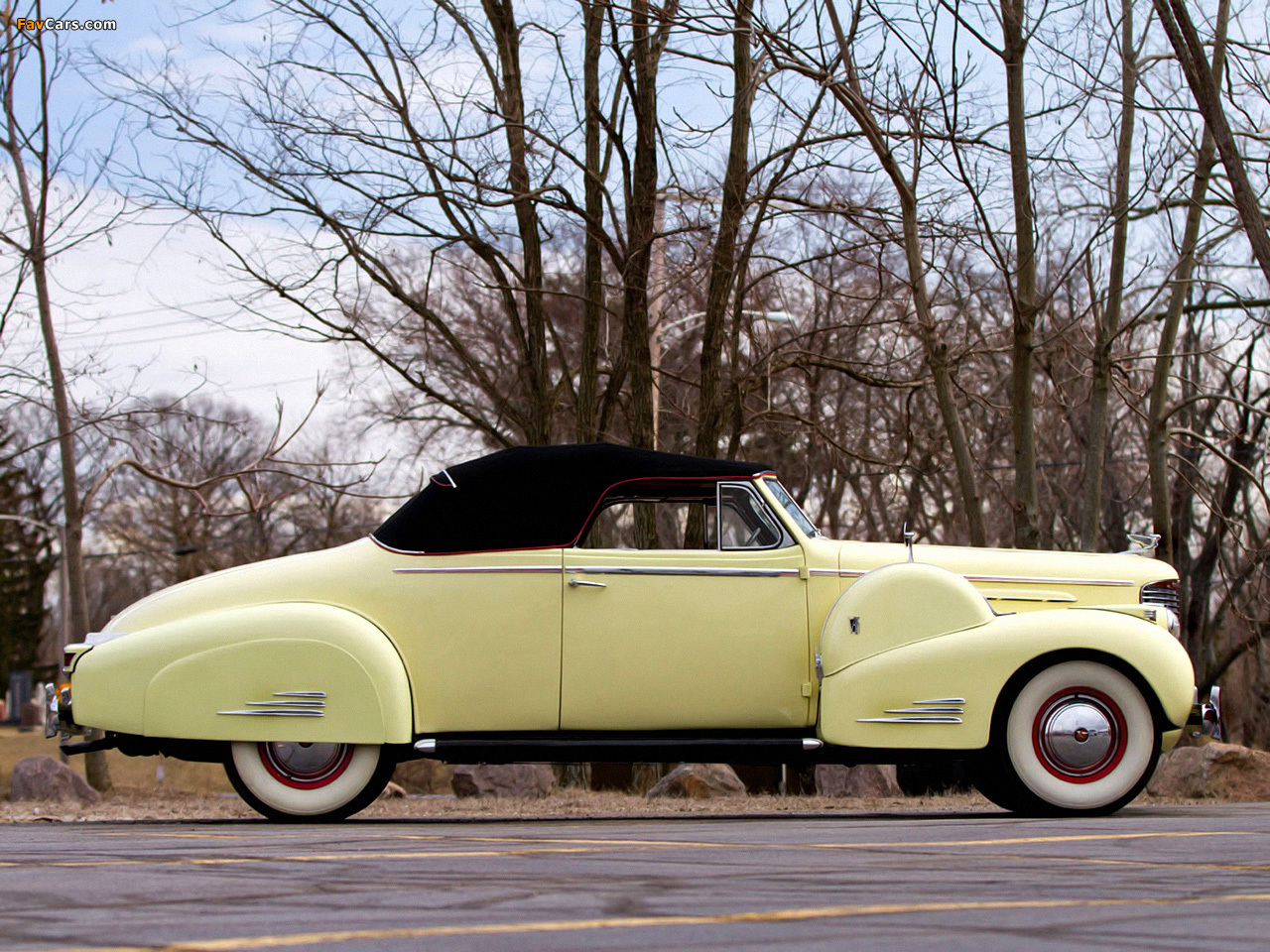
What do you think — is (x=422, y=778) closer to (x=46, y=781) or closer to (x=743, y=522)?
(x=46, y=781)

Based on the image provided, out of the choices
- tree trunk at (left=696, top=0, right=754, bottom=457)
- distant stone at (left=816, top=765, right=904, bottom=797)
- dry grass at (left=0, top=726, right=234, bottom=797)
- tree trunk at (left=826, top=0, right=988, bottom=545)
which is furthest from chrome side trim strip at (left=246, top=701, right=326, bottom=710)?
dry grass at (left=0, top=726, right=234, bottom=797)

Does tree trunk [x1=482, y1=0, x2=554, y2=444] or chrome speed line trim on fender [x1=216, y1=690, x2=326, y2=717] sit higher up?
tree trunk [x1=482, y1=0, x2=554, y2=444]

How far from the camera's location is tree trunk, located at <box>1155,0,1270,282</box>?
36.9 ft

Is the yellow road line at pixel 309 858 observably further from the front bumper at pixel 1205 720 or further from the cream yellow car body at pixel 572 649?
the front bumper at pixel 1205 720

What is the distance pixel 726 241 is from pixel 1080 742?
7.73m

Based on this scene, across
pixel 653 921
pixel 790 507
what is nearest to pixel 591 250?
pixel 790 507

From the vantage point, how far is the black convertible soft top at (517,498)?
799 centimetres

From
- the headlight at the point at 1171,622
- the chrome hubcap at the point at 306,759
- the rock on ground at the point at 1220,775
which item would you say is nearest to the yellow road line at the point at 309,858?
the chrome hubcap at the point at 306,759

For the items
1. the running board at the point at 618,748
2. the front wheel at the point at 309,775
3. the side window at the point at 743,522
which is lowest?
the front wheel at the point at 309,775

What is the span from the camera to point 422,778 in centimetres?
2155

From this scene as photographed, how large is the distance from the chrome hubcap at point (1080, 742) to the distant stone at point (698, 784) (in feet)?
15.8

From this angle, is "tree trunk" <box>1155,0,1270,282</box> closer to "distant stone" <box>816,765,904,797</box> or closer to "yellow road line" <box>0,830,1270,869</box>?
"distant stone" <box>816,765,904,797</box>

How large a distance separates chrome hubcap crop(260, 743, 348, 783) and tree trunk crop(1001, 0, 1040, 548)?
7.36m

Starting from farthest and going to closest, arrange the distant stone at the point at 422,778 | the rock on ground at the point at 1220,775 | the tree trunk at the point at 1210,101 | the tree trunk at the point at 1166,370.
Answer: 1. the distant stone at the point at 422,778
2. the tree trunk at the point at 1166,370
3. the rock on ground at the point at 1220,775
4. the tree trunk at the point at 1210,101
